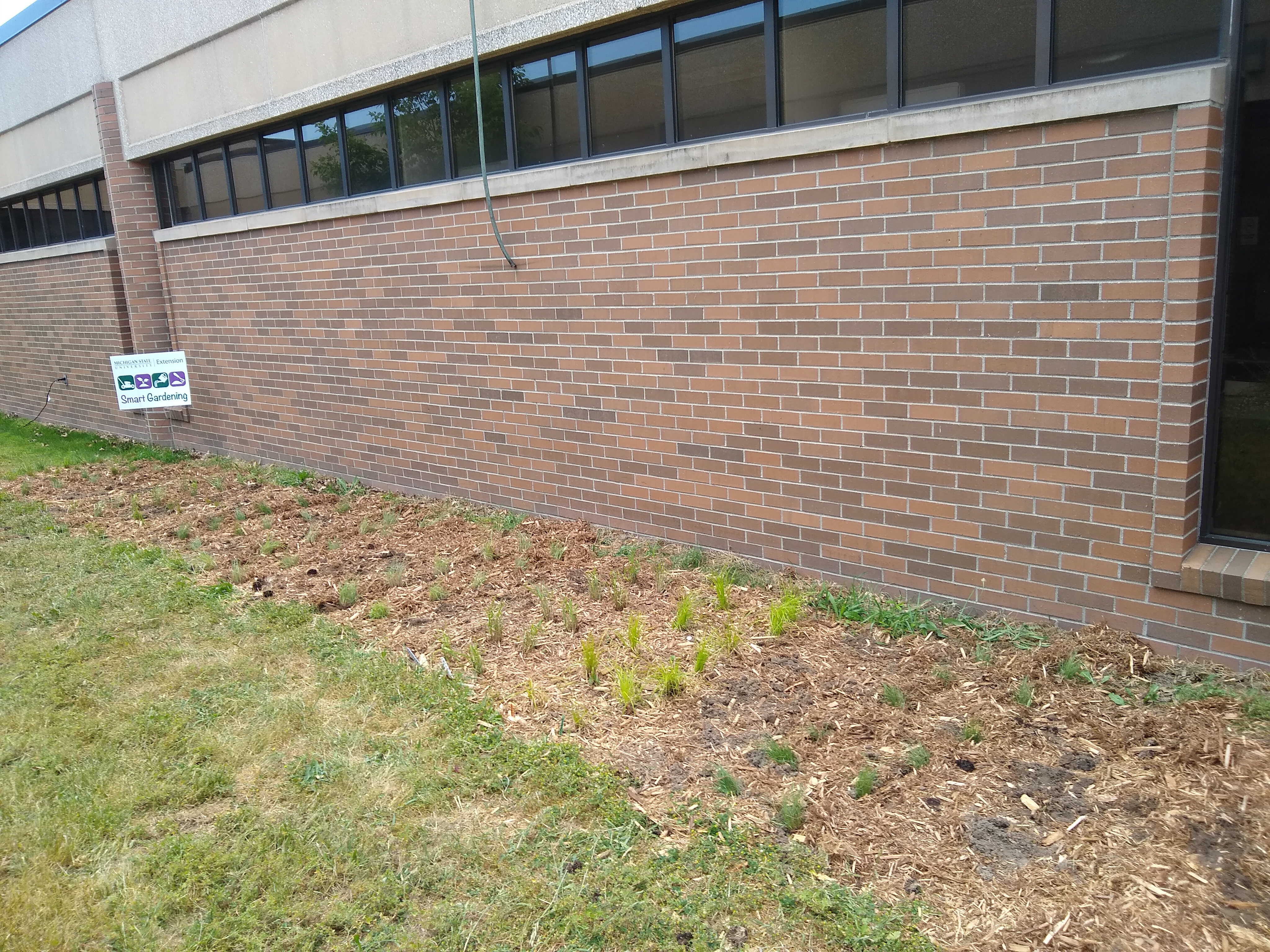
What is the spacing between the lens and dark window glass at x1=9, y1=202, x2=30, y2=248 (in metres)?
15.2

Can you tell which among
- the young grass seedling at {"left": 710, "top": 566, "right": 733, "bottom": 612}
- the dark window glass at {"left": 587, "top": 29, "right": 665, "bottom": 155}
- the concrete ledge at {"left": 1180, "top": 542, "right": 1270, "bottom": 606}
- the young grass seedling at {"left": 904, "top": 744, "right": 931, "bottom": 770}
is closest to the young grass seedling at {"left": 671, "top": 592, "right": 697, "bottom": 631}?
the young grass seedling at {"left": 710, "top": 566, "right": 733, "bottom": 612}

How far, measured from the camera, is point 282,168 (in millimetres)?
9781

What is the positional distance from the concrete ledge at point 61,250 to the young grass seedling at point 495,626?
32.0 ft

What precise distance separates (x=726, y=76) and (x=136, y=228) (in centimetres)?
908

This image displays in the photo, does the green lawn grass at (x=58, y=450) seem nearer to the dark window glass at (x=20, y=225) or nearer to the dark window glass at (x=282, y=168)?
the dark window glass at (x=20, y=225)

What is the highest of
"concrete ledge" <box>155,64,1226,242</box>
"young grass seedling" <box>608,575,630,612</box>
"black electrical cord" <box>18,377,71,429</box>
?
"concrete ledge" <box>155,64,1226,242</box>

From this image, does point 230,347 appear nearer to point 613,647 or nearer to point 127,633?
point 127,633

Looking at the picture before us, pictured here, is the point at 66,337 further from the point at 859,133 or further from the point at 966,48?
the point at 966,48

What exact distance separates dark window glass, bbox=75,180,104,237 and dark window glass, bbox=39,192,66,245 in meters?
0.84

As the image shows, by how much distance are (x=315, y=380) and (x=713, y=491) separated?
17.1 ft

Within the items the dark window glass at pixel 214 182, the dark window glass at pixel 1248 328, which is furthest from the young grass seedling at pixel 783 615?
the dark window glass at pixel 214 182

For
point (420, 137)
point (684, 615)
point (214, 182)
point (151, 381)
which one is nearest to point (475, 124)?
point (420, 137)

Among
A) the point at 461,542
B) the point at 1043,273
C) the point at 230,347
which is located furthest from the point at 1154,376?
the point at 230,347

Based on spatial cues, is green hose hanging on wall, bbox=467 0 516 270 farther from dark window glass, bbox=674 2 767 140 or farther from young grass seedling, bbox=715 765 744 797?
young grass seedling, bbox=715 765 744 797
